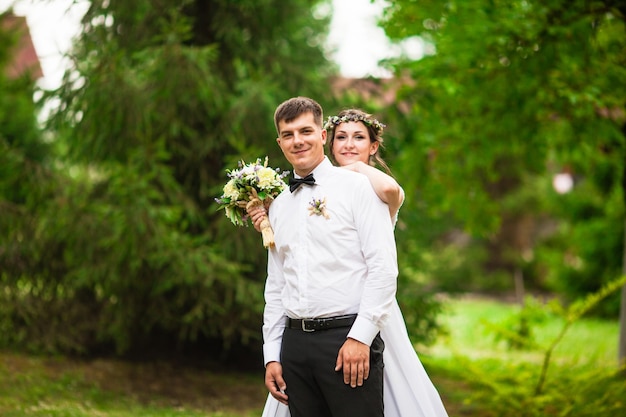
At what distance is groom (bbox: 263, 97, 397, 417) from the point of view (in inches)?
106

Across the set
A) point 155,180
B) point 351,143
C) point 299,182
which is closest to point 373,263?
point 299,182

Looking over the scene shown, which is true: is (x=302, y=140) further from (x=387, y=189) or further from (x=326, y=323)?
(x=326, y=323)

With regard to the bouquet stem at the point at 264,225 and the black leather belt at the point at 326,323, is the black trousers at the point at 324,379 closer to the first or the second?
the black leather belt at the point at 326,323

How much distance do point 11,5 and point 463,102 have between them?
5422mm

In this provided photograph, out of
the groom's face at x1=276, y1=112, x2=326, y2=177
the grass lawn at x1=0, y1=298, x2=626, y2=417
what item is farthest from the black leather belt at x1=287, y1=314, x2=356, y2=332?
the grass lawn at x1=0, y1=298, x2=626, y2=417

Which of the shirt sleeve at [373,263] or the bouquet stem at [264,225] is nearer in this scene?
the shirt sleeve at [373,263]

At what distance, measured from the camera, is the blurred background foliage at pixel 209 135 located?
6.33 m

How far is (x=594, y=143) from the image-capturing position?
7699 millimetres

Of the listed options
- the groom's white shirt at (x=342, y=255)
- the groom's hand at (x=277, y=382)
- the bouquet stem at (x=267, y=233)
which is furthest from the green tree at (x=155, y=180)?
the groom's white shirt at (x=342, y=255)

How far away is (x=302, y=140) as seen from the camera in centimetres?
290

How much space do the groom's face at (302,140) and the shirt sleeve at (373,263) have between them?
26 cm

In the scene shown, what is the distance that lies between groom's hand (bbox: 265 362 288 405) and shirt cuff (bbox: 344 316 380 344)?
44cm

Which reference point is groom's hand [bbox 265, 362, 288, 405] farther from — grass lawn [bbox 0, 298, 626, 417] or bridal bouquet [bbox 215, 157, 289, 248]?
grass lawn [bbox 0, 298, 626, 417]

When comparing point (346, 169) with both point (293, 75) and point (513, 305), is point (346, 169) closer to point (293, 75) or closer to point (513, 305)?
point (293, 75)
